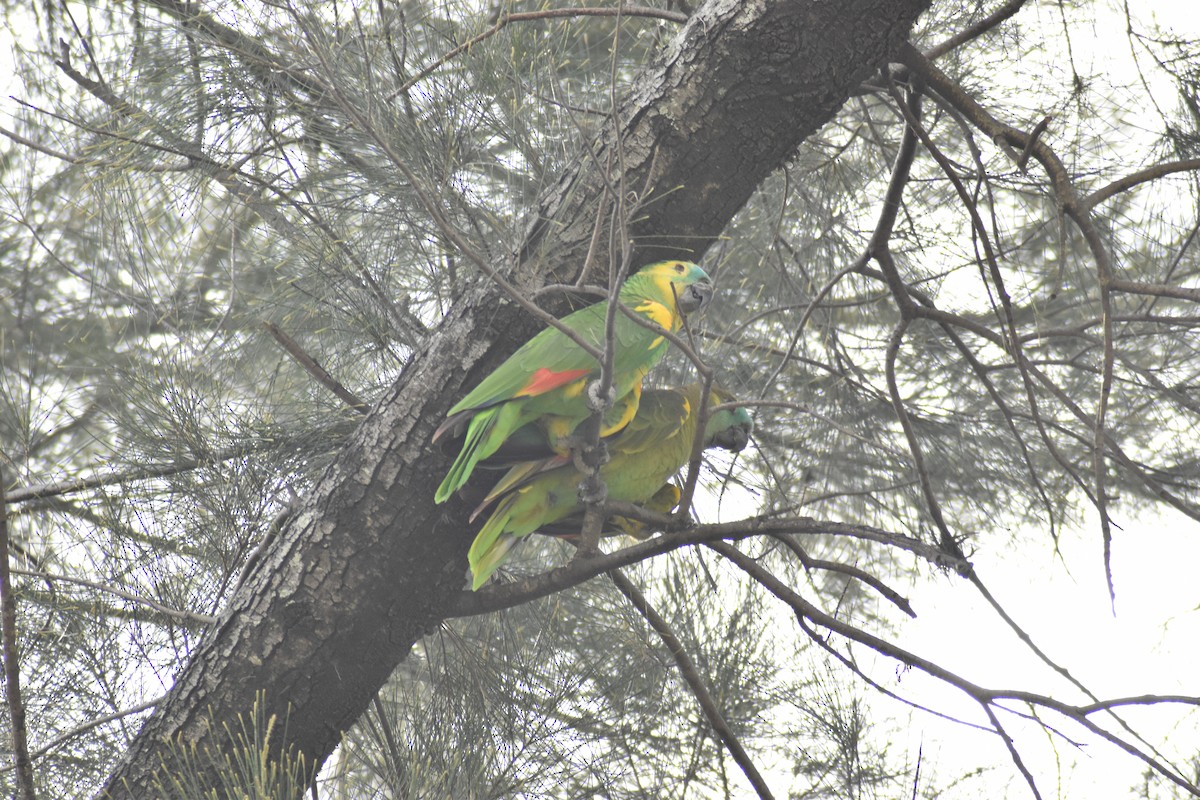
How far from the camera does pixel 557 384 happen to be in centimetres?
160

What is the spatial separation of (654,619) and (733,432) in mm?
576

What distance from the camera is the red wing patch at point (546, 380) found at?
1.58 metres

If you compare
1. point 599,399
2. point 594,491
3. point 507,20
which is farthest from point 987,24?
point 594,491

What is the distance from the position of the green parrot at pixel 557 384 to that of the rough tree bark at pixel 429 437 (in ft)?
0.26

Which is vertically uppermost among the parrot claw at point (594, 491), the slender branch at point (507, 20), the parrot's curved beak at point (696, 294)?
the slender branch at point (507, 20)

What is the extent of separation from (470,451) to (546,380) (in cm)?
16

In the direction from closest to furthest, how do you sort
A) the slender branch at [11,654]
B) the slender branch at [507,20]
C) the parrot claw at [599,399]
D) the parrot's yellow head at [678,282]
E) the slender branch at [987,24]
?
1. the slender branch at [11,654]
2. the parrot claw at [599,399]
3. the slender branch at [987,24]
4. the slender branch at [507,20]
5. the parrot's yellow head at [678,282]

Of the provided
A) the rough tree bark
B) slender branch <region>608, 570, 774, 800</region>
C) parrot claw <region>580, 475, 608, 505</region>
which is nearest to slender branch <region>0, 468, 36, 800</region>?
the rough tree bark

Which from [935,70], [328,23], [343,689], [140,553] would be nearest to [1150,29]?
[935,70]

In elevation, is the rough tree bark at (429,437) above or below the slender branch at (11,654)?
above

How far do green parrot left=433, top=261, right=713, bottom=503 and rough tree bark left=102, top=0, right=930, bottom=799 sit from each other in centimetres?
8

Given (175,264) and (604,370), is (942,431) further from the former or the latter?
(175,264)

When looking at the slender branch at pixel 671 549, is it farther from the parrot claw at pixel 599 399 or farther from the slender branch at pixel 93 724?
the slender branch at pixel 93 724

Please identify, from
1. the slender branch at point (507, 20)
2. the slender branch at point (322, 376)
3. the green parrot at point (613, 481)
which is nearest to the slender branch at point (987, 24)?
the slender branch at point (507, 20)
